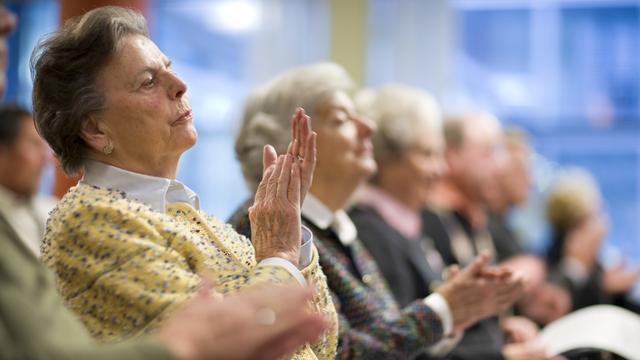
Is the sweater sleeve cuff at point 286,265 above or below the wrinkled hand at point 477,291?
above

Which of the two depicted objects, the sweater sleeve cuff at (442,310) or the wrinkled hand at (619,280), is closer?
the sweater sleeve cuff at (442,310)

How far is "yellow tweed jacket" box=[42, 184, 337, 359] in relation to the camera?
143 centimetres

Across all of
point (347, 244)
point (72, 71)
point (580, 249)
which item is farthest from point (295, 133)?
point (580, 249)

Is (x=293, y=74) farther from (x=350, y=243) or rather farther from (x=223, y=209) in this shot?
(x=223, y=209)

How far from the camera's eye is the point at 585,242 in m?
5.23

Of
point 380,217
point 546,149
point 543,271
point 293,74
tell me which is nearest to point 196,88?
point 546,149

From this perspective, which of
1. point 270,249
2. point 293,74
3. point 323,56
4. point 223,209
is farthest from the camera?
point 223,209

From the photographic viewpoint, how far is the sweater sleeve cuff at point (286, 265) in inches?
61.3

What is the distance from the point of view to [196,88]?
676 cm

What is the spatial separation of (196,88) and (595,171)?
9.34 ft

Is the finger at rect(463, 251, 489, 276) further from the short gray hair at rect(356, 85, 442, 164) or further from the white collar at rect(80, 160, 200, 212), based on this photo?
the short gray hair at rect(356, 85, 442, 164)

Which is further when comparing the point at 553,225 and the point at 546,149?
the point at 546,149

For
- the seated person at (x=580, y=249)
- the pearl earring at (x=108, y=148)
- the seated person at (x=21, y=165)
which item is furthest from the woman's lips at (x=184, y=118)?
the seated person at (x=580, y=249)

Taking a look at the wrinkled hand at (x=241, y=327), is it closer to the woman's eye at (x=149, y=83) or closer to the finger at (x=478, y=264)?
the woman's eye at (x=149, y=83)
